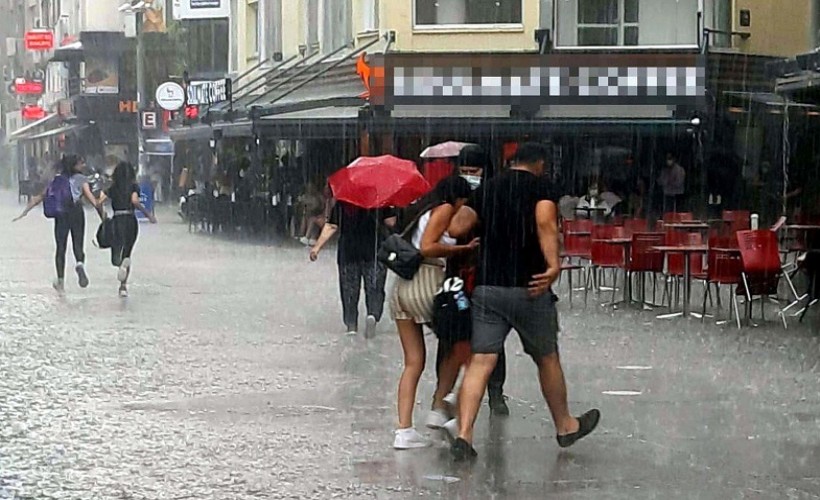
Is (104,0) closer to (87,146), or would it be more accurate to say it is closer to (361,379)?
(87,146)

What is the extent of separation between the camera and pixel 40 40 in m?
71.7

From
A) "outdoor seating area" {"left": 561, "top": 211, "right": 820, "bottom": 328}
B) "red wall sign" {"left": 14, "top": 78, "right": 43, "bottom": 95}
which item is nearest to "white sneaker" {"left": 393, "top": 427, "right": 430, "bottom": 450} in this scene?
"outdoor seating area" {"left": 561, "top": 211, "right": 820, "bottom": 328}

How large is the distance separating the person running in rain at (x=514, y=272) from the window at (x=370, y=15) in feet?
75.2

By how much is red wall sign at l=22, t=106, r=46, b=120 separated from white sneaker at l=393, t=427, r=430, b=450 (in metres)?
68.2

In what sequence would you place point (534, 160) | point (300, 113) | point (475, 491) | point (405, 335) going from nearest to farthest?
1. point (475, 491)
2. point (534, 160)
3. point (405, 335)
4. point (300, 113)

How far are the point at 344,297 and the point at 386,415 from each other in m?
4.91

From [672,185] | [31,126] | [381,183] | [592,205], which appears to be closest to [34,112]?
[31,126]

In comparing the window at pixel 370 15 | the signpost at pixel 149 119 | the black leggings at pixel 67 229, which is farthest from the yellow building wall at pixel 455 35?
the signpost at pixel 149 119

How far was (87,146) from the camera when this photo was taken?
6362 cm

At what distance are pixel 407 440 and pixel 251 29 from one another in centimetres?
3355

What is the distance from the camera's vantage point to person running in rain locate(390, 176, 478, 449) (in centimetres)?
917

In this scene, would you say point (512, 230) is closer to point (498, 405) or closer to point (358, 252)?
point (498, 405)

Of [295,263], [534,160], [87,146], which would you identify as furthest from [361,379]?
[87,146]

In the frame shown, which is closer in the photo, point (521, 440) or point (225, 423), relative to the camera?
point (521, 440)
